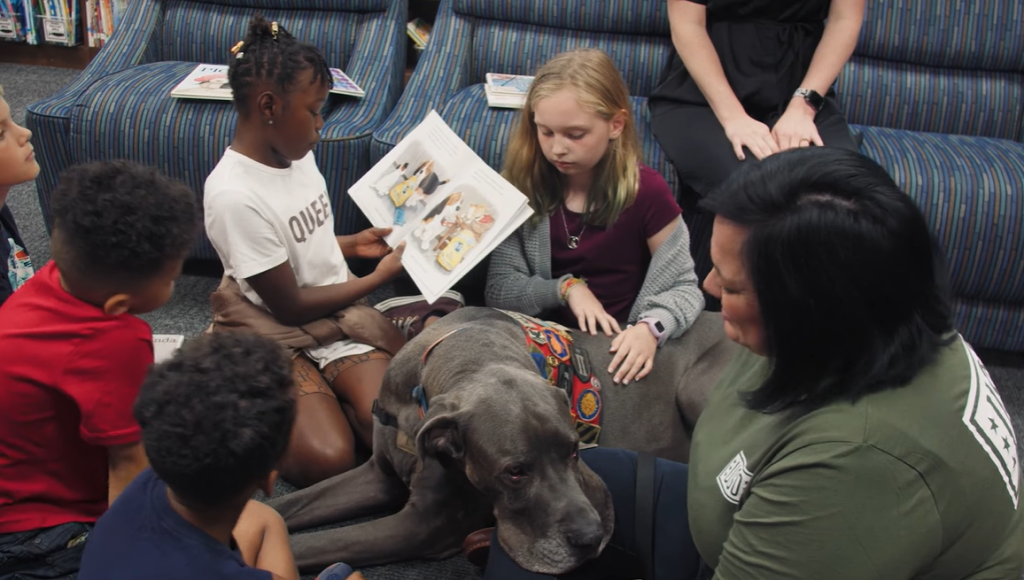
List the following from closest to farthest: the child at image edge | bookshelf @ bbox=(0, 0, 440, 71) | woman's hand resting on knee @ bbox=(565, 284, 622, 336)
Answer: the child at image edge
woman's hand resting on knee @ bbox=(565, 284, 622, 336)
bookshelf @ bbox=(0, 0, 440, 71)

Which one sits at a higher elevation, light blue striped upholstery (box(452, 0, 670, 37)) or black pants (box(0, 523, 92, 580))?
light blue striped upholstery (box(452, 0, 670, 37))

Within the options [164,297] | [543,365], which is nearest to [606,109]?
[543,365]

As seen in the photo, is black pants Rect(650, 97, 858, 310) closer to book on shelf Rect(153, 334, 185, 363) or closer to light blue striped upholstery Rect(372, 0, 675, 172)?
light blue striped upholstery Rect(372, 0, 675, 172)

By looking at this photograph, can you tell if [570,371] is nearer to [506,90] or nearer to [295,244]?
[295,244]

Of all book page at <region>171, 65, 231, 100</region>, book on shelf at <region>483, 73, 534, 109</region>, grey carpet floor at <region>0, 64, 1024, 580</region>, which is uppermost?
book on shelf at <region>483, 73, 534, 109</region>

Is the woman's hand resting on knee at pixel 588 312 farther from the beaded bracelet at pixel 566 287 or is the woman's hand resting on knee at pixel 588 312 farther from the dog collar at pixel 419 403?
the dog collar at pixel 419 403

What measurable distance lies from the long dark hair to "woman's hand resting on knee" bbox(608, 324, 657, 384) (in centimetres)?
86

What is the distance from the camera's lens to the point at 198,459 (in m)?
1.11

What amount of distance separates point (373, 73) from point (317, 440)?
1.50m

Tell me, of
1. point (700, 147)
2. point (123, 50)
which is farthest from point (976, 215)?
point (123, 50)

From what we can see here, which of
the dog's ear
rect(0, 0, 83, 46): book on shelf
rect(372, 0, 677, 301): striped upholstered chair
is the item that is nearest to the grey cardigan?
the dog's ear

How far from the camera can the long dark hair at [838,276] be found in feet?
3.44

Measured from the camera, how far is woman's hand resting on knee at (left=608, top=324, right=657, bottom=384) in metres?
2.03

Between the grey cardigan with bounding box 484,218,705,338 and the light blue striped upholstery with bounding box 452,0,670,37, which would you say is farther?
the light blue striped upholstery with bounding box 452,0,670,37
